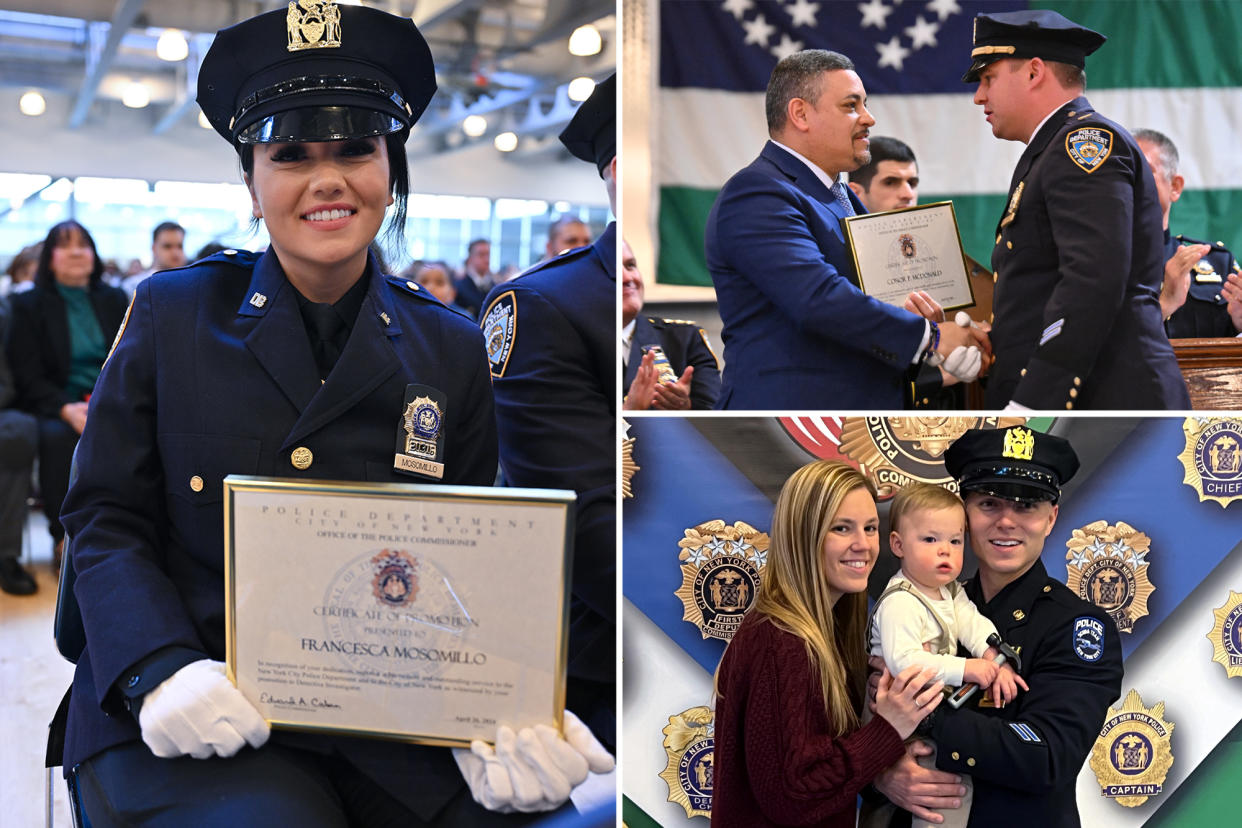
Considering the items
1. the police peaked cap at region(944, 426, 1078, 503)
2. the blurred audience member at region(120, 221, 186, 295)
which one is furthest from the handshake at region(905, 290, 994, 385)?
the blurred audience member at region(120, 221, 186, 295)

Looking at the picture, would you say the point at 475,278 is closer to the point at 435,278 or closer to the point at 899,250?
the point at 435,278

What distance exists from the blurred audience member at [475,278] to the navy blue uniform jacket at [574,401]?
2cm

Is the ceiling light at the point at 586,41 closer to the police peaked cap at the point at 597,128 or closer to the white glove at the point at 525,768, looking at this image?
the police peaked cap at the point at 597,128

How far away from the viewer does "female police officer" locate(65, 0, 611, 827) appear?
171 cm

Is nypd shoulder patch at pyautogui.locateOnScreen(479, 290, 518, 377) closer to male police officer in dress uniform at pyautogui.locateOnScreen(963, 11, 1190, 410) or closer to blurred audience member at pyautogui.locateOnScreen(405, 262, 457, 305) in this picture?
blurred audience member at pyautogui.locateOnScreen(405, 262, 457, 305)

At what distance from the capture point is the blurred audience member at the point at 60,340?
1.87m

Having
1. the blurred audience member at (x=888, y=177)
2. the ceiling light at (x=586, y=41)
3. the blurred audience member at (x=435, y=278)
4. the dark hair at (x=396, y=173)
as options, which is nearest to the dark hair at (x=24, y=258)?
the dark hair at (x=396, y=173)

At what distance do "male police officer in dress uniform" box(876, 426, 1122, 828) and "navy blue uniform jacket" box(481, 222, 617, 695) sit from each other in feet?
2.12

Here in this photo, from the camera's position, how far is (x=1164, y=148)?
239 cm

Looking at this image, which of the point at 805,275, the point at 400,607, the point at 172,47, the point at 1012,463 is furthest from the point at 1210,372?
the point at 172,47

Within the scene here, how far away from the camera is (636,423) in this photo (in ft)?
7.52

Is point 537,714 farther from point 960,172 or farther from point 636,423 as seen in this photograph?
point 960,172

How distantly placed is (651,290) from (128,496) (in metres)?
1.09

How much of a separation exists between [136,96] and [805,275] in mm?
1216
